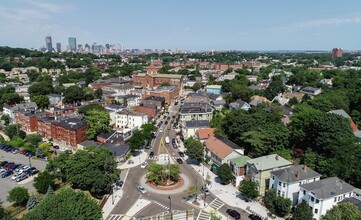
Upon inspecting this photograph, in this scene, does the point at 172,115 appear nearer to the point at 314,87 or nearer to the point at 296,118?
the point at 296,118

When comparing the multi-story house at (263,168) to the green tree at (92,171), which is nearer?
the green tree at (92,171)

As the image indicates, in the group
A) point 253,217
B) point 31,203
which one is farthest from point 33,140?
point 253,217

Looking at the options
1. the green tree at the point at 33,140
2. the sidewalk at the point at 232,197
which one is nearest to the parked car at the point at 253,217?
the sidewalk at the point at 232,197

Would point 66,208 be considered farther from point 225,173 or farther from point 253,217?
point 225,173

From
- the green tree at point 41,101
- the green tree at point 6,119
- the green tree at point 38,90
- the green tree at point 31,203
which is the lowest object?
the green tree at point 31,203

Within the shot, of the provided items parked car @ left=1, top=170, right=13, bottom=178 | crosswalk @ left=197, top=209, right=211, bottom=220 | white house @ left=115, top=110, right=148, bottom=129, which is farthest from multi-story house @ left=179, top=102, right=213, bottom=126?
parked car @ left=1, top=170, right=13, bottom=178

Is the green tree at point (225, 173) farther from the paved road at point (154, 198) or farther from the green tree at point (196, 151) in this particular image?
the green tree at point (196, 151)

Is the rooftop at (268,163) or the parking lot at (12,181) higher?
the rooftop at (268,163)

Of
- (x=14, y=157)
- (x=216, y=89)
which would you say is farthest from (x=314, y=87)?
(x=14, y=157)
